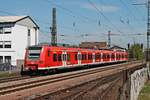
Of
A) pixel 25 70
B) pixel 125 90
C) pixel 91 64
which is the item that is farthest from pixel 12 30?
pixel 125 90

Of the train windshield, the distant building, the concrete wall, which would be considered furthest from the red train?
the concrete wall

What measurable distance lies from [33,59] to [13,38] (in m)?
38.8

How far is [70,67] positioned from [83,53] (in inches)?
250

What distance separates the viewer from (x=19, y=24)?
7619cm

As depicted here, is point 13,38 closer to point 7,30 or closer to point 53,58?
point 7,30

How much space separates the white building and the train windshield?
3519cm

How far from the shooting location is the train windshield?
3597 cm

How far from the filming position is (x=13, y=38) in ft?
243

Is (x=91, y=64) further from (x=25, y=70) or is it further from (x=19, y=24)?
(x=19, y=24)

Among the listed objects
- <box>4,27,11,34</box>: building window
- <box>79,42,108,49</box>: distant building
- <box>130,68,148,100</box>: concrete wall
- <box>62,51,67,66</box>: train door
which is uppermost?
<box>4,27,11,34</box>: building window

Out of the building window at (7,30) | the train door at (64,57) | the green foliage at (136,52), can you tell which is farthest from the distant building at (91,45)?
the building window at (7,30)

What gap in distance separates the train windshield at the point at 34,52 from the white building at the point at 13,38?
35186mm

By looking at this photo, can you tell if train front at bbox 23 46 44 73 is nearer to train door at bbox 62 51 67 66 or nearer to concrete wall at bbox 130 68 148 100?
train door at bbox 62 51 67 66

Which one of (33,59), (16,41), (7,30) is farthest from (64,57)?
(7,30)
